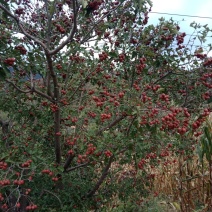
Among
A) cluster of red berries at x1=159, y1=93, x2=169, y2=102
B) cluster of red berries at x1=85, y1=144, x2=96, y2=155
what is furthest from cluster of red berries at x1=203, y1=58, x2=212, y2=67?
cluster of red berries at x1=85, y1=144, x2=96, y2=155

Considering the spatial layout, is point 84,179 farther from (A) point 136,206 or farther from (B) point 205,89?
(B) point 205,89

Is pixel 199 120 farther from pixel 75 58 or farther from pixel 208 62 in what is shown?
pixel 75 58

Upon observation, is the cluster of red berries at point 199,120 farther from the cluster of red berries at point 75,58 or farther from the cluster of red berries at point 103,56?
the cluster of red berries at point 75,58

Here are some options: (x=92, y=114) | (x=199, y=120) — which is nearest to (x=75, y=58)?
(x=92, y=114)

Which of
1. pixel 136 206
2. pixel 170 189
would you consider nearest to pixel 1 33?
pixel 136 206

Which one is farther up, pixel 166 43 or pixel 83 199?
pixel 166 43

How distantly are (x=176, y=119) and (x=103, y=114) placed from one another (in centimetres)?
53

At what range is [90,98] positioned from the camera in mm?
3066

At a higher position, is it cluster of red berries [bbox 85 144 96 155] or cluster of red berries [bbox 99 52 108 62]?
cluster of red berries [bbox 99 52 108 62]

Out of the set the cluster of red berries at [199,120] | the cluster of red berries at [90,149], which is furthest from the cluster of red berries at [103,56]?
the cluster of red berries at [199,120]

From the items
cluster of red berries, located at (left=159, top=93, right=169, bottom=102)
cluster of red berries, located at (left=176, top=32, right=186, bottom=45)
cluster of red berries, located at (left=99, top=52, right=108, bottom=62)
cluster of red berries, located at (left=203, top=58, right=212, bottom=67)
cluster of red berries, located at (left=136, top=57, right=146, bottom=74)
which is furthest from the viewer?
cluster of red berries, located at (left=176, top=32, right=186, bottom=45)

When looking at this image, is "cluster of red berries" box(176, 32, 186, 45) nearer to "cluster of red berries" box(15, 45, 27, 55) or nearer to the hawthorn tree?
the hawthorn tree

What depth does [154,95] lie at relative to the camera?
2.82m

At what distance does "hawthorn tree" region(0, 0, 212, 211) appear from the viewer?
8.31ft
